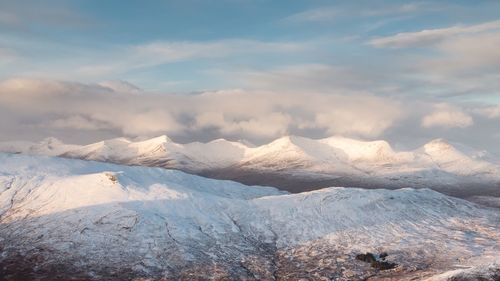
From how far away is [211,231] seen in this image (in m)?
104

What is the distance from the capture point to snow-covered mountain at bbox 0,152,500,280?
277 ft

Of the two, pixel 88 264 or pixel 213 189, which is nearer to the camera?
pixel 88 264

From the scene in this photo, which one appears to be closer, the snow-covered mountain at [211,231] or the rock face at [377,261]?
the snow-covered mountain at [211,231]

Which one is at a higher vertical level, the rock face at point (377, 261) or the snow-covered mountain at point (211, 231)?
the snow-covered mountain at point (211, 231)

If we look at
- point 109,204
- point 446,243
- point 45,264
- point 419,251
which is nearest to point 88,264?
point 45,264

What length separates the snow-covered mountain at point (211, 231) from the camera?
84294mm

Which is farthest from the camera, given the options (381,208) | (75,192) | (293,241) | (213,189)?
(213,189)

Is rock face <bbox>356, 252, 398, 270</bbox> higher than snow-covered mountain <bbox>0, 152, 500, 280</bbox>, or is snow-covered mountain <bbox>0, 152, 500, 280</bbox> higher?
snow-covered mountain <bbox>0, 152, 500, 280</bbox>

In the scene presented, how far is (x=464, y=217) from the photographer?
136125 millimetres

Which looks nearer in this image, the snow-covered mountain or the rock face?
the snow-covered mountain

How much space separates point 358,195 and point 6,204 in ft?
273

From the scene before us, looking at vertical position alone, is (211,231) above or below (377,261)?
above

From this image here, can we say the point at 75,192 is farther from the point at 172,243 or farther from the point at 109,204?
the point at 172,243

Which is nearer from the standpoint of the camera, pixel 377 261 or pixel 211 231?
pixel 377 261
